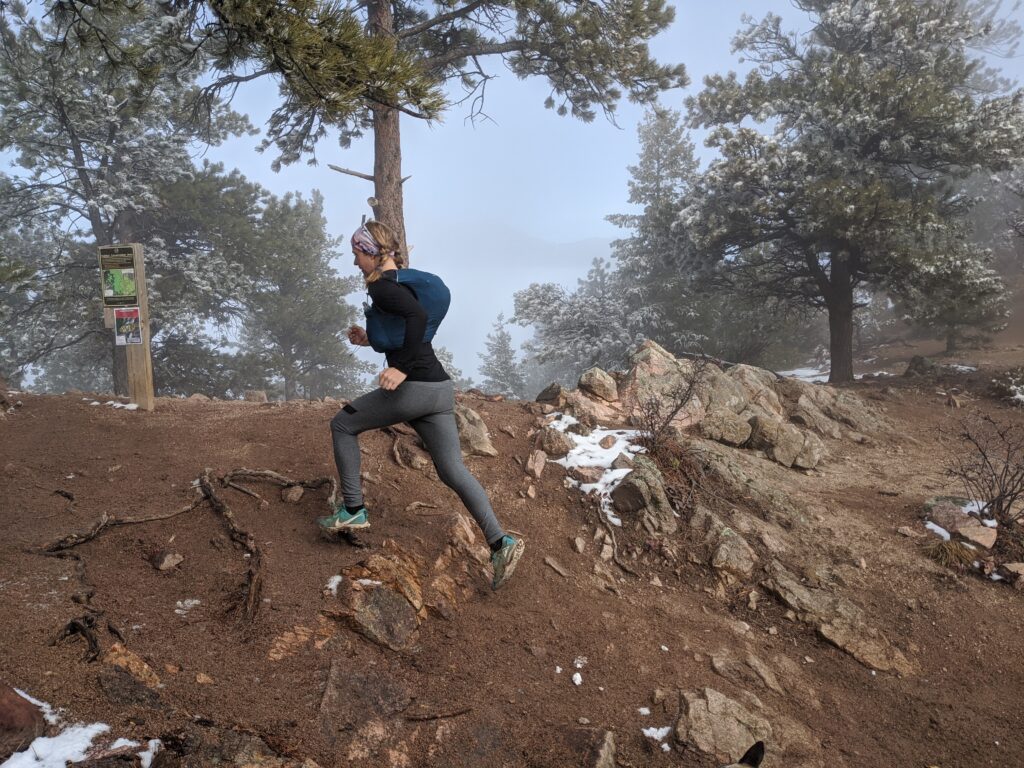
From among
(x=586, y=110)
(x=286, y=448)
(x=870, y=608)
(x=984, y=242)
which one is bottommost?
(x=870, y=608)

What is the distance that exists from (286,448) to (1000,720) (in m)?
5.93

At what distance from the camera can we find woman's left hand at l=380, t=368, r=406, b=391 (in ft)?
11.3

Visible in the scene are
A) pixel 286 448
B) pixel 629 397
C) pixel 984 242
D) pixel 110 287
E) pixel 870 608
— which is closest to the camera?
pixel 870 608

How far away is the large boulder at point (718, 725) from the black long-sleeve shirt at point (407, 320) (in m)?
2.44

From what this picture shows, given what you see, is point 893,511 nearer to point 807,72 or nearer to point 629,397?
point 629,397

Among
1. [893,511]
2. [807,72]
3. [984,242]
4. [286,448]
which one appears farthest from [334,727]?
[984,242]

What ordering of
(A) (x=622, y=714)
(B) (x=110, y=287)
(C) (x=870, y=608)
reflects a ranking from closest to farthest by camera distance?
(A) (x=622, y=714) → (C) (x=870, y=608) → (B) (x=110, y=287)

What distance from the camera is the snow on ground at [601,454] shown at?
19.4 feet

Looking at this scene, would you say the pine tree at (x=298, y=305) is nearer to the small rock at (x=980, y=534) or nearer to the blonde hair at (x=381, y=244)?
the blonde hair at (x=381, y=244)

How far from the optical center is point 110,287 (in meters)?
7.45

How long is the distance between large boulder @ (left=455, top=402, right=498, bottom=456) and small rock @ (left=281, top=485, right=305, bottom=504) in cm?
189

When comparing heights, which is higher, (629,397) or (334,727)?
(629,397)

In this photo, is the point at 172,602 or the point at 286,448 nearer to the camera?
the point at 172,602

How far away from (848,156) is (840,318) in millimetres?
4170
